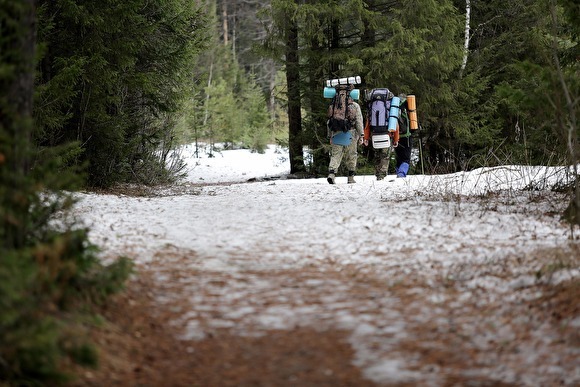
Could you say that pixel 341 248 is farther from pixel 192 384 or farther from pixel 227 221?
pixel 192 384

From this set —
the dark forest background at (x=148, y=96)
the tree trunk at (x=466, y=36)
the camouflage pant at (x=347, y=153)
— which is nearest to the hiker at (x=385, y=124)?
the camouflage pant at (x=347, y=153)

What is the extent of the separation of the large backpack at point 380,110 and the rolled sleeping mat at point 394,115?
0.08m

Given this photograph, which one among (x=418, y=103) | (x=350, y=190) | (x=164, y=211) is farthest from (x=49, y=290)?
(x=418, y=103)

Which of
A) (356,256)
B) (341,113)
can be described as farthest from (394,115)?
(356,256)

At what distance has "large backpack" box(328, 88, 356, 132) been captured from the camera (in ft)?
46.9

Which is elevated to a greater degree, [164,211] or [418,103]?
[418,103]

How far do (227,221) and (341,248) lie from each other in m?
2.07

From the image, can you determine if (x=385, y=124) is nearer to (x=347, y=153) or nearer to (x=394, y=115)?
(x=394, y=115)

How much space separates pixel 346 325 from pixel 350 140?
10283 mm

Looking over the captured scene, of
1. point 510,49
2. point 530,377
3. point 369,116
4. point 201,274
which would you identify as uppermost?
point 510,49

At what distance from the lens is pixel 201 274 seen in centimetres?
582

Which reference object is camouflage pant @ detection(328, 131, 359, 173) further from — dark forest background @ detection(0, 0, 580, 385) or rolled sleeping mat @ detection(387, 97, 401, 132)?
dark forest background @ detection(0, 0, 580, 385)

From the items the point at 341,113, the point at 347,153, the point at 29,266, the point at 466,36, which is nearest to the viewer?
the point at 29,266

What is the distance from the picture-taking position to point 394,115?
14.7 meters
